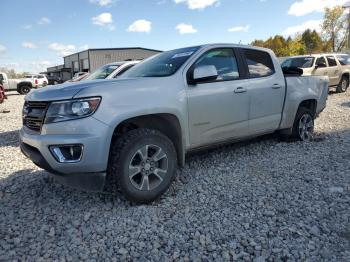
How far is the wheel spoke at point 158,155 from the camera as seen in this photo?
390cm

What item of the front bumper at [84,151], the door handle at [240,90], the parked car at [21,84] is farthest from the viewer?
the parked car at [21,84]

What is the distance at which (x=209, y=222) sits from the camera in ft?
11.4

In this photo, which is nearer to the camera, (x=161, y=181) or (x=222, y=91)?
(x=161, y=181)

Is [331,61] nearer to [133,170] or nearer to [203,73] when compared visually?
[203,73]

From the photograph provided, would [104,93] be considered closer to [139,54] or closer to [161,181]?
[161,181]

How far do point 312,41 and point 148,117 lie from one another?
7304 centimetres

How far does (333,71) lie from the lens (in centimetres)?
1593

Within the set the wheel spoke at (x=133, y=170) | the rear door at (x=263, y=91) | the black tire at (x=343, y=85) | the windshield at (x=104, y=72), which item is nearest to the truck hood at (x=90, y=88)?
the wheel spoke at (x=133, y=170)

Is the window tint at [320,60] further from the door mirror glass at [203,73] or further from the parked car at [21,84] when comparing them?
the parked car at [21,84]

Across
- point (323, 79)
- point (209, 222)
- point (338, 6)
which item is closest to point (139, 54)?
point (338, 6)

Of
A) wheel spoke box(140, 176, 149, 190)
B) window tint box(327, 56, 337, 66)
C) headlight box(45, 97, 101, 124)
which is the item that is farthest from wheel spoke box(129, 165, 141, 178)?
window tint box(327, 56, 337, 66)

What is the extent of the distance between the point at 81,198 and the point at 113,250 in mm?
1237

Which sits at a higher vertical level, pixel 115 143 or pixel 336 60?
pixel 336 60

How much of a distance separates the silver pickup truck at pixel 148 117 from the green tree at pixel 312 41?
66099mm
